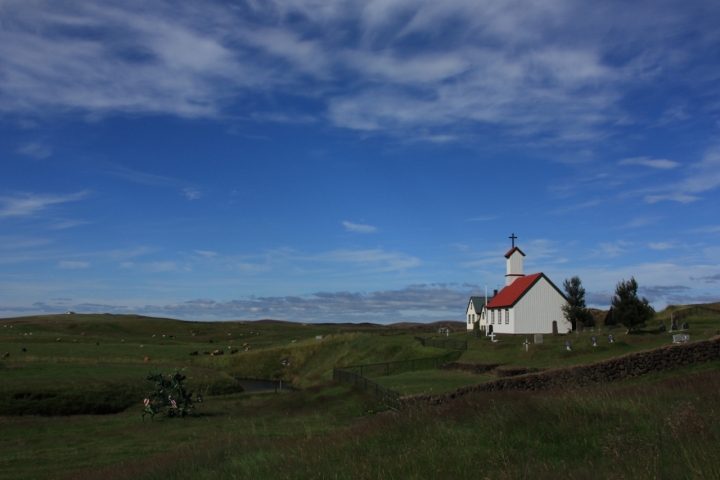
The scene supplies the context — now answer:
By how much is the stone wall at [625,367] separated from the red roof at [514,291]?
30.9 metres

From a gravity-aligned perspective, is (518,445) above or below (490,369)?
above

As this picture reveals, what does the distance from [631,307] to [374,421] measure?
1321 inches

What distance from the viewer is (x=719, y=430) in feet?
25.5

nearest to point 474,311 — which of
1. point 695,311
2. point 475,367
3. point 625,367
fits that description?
point 695,311

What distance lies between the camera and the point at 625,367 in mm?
23578

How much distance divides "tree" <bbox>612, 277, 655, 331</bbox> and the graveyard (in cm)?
167

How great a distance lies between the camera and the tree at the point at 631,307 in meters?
41.2

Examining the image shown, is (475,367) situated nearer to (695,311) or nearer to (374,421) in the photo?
(374,421)

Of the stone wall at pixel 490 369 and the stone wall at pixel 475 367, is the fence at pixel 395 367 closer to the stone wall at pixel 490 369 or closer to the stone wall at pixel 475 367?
the stone wall at pixel 490 369

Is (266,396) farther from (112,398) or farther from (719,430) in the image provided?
(719,430)

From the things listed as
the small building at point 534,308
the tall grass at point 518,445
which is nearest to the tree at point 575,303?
the small building at point 534,308

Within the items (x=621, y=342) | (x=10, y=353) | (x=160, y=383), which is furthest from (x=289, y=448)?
(x=10, y=353)

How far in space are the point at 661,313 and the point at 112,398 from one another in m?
58.4

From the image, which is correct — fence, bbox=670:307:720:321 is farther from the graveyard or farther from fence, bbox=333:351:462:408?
fence, bbox=333:351:462:408
